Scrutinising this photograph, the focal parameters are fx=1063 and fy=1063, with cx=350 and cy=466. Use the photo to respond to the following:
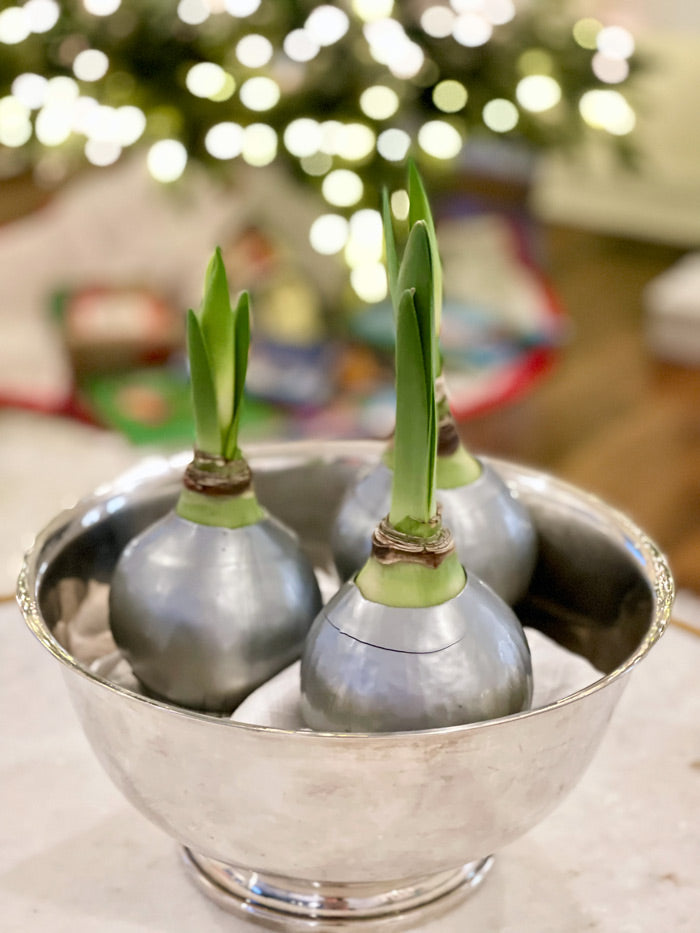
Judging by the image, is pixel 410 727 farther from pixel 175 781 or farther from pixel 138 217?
pixel 138 217

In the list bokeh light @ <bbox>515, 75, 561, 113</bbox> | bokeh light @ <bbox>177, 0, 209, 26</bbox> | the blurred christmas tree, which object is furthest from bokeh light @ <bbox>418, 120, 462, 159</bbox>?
bokeh light @ <bbox>177, 0, 209, 26</bbox>

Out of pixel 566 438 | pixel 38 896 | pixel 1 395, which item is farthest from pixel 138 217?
pixel 38 896

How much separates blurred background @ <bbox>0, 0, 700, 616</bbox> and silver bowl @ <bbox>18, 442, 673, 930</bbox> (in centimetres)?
77

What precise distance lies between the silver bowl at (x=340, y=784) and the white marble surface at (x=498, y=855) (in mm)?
17

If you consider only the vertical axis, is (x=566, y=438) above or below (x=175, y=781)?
below

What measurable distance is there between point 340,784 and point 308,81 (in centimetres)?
137

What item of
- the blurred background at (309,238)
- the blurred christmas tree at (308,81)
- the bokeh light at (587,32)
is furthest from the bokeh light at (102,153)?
the bokeh light at (587,32)

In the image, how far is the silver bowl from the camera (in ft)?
1.21

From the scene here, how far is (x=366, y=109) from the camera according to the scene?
5.15 feet

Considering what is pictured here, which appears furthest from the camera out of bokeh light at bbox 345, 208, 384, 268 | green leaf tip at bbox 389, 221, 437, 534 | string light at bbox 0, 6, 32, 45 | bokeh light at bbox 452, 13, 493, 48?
bokeh light at bbox 345, 208, 384, 268

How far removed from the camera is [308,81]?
156 centimetres

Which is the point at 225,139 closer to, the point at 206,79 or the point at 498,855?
the point at 206,79

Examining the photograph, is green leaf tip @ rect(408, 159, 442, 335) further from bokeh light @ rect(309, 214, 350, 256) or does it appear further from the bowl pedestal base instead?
bokeh light @ rect(309, 214, 350, 256)

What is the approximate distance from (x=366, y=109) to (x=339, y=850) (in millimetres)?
1353
